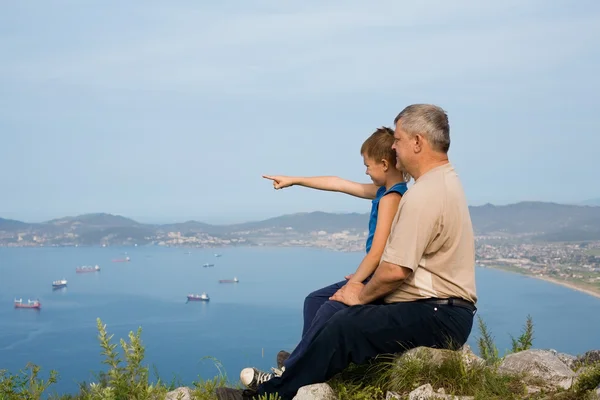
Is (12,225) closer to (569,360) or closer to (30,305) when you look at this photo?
(30,305)

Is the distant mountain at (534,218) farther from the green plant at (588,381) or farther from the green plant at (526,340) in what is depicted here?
the green plant at (588,381)

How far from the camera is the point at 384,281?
400 cm

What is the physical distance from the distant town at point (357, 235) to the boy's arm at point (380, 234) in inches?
2336

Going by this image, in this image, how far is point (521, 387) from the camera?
418cm

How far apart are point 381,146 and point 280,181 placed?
3.54 feet

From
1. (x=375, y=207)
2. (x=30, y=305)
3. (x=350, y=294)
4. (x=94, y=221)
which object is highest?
(x=94, y=221)

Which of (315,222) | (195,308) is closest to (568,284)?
(195,308)

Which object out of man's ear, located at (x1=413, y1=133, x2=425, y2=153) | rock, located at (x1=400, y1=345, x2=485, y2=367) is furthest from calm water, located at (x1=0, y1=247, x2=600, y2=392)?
man's ear, located at (x1=413, y1=133, x2=425, y2=153)

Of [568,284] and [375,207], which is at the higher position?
[375,207]

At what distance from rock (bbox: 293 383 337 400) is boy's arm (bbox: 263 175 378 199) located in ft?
5.26

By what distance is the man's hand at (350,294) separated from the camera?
14.1 feet

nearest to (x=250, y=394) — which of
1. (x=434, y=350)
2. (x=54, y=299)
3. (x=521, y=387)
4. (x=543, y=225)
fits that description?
(x=434, y=350)

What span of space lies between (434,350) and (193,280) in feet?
297

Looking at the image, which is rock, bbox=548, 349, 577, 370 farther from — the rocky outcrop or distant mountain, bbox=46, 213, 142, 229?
distant mountain, bbox=46, 213, 142, 229
